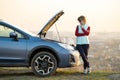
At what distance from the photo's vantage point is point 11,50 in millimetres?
13164

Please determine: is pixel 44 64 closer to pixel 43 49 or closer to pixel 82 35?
pixel 43 49

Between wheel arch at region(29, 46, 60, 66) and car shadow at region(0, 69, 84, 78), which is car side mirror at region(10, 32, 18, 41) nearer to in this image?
wheel arch at region(29, 46, 60, 66)

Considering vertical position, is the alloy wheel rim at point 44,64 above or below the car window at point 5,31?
below

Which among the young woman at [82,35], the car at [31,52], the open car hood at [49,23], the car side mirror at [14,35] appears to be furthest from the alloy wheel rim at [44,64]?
the young woman at [82,35]

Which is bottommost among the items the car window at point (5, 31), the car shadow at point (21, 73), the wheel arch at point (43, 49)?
the car shadow at point (21, 73)

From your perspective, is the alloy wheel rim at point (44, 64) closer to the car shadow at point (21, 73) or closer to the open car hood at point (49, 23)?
the car shadow at point (21, 73)

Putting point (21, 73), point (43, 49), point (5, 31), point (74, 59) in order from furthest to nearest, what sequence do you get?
1. point (21, 73)
2. point (74, 59)
3. point (43, 49)
4. point (5, 31)

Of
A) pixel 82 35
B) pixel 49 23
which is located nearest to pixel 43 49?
pixel 49 23

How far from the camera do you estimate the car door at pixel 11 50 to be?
13133mm

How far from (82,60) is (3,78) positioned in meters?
2.76

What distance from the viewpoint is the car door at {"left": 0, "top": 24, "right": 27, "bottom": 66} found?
13133mm

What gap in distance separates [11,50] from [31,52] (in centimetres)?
56

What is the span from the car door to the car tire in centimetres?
36

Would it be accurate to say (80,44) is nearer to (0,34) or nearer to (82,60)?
(82,60)
